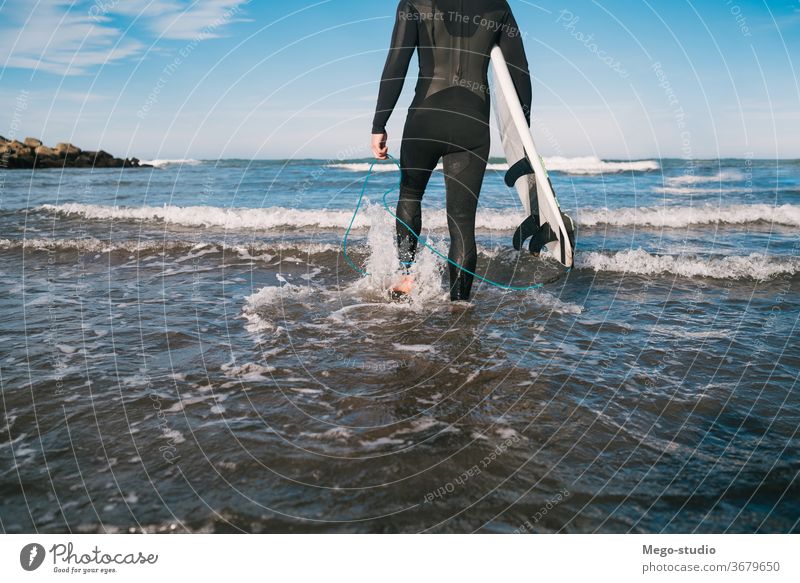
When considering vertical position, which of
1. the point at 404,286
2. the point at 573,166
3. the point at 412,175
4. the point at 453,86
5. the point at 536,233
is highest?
the point at 573,166

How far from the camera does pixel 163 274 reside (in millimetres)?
7156

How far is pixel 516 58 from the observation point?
4645 millimetres

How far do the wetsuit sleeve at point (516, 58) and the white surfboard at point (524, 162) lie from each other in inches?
2.3

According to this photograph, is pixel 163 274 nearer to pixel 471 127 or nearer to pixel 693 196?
pixel 471 127

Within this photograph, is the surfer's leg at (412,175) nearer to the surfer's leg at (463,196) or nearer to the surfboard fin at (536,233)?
the surfer's leg at (463,196)

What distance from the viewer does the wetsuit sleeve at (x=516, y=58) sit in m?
4.57

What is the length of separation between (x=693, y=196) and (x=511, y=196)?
20.0ft

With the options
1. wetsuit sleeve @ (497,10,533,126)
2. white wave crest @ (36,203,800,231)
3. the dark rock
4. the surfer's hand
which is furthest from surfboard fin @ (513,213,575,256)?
the dark rock

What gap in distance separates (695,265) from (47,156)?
42775mm

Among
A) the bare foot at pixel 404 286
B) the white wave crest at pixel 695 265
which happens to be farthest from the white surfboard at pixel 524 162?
the white wave crest at pixel 695 265

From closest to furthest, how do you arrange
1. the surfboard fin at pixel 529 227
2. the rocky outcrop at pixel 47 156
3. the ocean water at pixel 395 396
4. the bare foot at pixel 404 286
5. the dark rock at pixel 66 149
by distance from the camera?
1. the ocean water at pixel 395 396
2. the surfboard fin at pixel 529 227
3. the bare foot at pixel 404 286
4. the rocky outcrop at pixel 47 156
5. the dark rock at pixel 66 149

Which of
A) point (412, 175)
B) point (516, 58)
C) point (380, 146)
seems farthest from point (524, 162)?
point (380, 146)

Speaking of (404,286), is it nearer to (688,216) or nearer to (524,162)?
(524,162)
